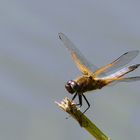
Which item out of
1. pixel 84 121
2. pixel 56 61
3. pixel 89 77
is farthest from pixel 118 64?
pixel 56 61

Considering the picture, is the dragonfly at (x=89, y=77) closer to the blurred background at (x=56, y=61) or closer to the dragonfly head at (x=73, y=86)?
the dragonfly head at (x=73, y=86)

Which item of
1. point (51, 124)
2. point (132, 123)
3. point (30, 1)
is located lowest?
point (132, 123)

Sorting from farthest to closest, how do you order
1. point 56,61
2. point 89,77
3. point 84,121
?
point 56,61, point 89,77, point 84,121

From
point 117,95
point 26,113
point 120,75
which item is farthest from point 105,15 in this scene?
point 120,75

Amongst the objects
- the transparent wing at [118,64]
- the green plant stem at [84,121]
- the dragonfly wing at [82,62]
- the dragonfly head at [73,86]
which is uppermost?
the dragonfly wing at [82,62]

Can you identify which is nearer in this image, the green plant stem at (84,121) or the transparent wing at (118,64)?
the green plant stem at (84,121)

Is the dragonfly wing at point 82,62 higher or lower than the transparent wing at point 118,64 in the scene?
higher

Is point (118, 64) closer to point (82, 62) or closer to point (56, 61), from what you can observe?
point (82, 62)

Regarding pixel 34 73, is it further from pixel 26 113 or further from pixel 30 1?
pixel 30 1

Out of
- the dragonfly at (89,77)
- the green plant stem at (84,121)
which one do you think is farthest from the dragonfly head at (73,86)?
the green plant stem at (84,121)
